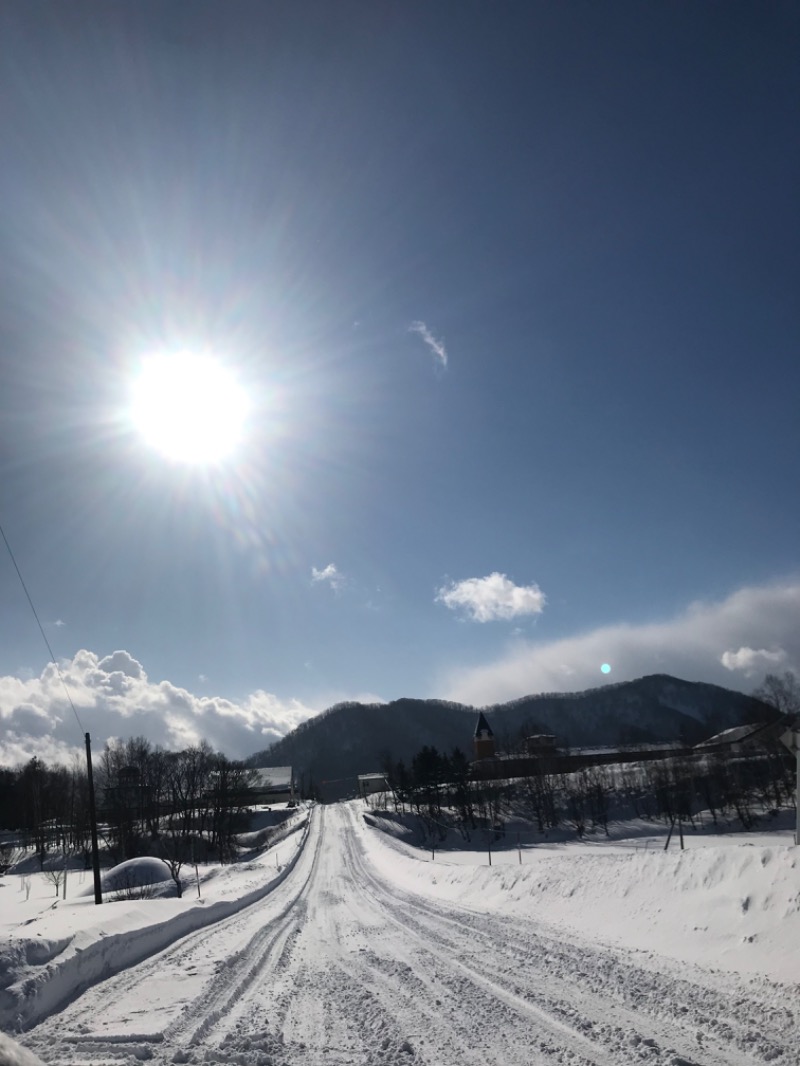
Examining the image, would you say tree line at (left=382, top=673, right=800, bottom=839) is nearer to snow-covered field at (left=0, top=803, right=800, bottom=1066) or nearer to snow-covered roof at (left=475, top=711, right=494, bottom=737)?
snow-covered roof at (left=475, top=711, right=494, bottom=737)

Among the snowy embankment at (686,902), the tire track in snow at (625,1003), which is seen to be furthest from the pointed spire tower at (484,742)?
the tire track in snow at (625,1003)

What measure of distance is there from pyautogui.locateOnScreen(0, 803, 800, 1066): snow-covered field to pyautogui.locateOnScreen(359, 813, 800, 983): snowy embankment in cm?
4

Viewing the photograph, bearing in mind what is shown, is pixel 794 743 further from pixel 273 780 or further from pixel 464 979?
pixel 273 780

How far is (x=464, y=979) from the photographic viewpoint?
864 cm

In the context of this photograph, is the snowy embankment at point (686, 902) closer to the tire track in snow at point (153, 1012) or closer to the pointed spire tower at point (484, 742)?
the tire track in snow at point (153, 1012)

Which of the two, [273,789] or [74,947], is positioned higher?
[74,947]

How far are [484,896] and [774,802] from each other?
2678 inches

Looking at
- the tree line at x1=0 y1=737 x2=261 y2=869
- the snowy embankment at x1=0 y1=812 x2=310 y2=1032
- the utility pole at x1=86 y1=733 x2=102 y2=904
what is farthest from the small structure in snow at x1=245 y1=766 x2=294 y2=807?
the snowy embankment at x1=0 y1=812 x2=310 y2=1032

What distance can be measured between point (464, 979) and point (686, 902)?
14.5 ft

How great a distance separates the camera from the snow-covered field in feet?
20.5

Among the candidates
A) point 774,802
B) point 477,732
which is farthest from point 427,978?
point 477,732

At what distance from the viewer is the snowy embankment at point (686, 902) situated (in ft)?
27.8

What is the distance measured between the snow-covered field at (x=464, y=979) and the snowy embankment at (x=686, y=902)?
0.12 ft

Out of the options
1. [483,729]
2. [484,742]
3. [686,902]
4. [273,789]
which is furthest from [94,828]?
[273,789]
